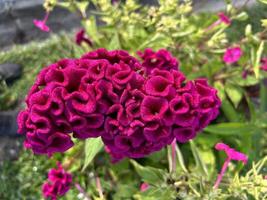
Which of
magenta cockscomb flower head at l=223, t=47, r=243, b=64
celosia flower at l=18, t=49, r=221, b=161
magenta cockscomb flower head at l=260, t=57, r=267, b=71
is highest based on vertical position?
celosia flower at l=18, t=49, r=221, b=161

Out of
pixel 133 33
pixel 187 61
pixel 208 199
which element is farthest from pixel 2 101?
pixel 208 199

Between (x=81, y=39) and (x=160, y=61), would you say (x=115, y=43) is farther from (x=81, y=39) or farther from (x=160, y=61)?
(x=160, y=61)

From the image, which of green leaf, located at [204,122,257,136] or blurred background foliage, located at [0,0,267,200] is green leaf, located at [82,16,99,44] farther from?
green leaf, located at [204,122,257,136]

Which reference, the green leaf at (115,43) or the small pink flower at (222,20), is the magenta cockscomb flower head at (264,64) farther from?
the green leaf at (115,43)

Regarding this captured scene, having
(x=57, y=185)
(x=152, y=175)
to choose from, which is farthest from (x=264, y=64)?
(x=57, y=185)

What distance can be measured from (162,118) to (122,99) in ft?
0.47

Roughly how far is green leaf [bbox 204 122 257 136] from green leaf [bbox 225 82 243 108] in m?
0.24

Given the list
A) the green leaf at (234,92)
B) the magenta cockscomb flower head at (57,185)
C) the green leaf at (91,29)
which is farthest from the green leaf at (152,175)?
the green leaf at (91,29)

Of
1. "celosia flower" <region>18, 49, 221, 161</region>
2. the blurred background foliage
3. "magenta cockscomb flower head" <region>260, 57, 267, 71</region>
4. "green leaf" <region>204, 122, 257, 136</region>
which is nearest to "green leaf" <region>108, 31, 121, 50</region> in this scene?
the blurred background foliage

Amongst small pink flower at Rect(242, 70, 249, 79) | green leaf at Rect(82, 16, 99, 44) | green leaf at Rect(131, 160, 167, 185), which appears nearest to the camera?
green leaf at Rect(131, 160, 167, 185)

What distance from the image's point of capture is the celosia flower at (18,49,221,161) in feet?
5.24

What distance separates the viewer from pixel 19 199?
2932 mm

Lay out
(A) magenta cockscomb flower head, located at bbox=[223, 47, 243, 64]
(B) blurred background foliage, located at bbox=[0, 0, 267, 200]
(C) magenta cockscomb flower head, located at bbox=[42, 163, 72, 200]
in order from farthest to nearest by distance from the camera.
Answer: (A) magenta cockscomb flower head, located at bbox=[223, 47, 243, 64] < (B) blurred background foliage, located at bbox=[0, 0, 267, 200] < (C) magenta cockscomb flower head, located at bbox=[42, 163, 72, 200]

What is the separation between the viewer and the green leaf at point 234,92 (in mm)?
2919
